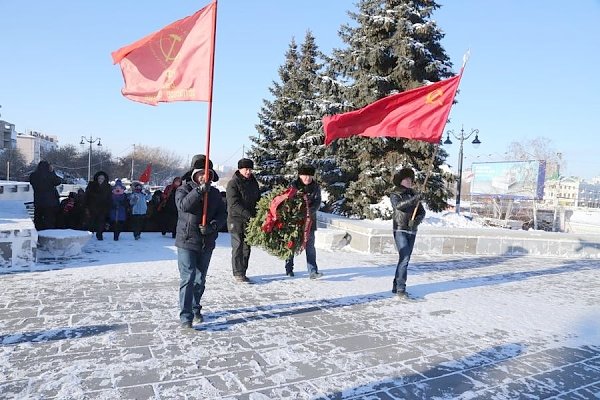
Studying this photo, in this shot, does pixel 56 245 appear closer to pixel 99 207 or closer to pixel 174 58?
pixel 99 207

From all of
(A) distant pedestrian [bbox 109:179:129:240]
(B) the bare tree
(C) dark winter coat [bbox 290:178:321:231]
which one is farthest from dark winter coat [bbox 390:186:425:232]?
(B) the bare tree

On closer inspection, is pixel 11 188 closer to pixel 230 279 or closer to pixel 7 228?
pixel 7 228

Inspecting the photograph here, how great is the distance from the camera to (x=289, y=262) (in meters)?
7.50

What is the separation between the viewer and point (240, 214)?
22.8ft

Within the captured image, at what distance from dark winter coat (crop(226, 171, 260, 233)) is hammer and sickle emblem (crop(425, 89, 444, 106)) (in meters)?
3.07

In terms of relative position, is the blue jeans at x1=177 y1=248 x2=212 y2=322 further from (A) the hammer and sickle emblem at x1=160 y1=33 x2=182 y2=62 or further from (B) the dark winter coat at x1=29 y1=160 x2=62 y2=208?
(B) the dark winter coat at x1=29 y1=160 x2=62 y2=208

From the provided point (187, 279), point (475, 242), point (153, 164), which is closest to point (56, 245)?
point (187, 279)

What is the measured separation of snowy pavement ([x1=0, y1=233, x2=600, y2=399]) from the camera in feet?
11.7

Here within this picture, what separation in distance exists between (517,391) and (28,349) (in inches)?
164

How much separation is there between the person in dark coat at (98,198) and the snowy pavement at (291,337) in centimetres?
264

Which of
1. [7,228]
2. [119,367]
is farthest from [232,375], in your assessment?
[7,228]

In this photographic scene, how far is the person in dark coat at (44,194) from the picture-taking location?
9742mm

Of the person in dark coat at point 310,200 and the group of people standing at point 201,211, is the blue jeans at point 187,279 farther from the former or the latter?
the person in dark coat at point 310,200

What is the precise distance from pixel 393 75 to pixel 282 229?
422 inches
